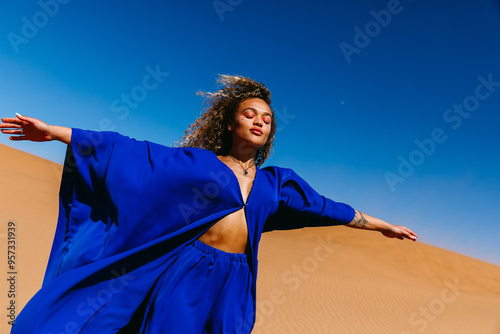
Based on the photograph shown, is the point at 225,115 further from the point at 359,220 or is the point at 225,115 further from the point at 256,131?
the point at 359,220

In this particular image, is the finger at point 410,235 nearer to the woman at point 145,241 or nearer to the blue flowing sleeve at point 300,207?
the blue flowing sleeve at point 300,207

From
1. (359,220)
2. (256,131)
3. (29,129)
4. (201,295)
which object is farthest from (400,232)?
(29,129)

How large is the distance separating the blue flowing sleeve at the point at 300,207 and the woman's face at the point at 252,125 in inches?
11.9

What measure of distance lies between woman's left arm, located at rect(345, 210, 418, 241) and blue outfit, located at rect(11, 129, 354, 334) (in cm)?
101

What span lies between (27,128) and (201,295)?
1346 millimetres

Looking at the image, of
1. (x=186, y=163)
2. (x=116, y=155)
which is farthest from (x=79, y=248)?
(x=186, y=163)

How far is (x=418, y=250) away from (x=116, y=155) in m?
30.7

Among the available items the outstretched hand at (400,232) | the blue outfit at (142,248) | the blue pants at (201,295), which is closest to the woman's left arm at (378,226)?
the outstretched hand at (400,232)

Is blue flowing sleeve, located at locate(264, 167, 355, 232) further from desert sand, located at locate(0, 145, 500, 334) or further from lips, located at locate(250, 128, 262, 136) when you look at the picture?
desert sand, located at locate(0, 145, 500, 334)

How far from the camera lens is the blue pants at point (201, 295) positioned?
2.09 metres

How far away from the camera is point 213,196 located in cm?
236

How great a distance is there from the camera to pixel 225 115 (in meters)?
3.32

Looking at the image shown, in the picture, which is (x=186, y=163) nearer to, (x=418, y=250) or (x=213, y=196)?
(x=213, y=196)

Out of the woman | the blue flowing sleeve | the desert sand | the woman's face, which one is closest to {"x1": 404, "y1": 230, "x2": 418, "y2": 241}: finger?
the blue flowing sleeve
